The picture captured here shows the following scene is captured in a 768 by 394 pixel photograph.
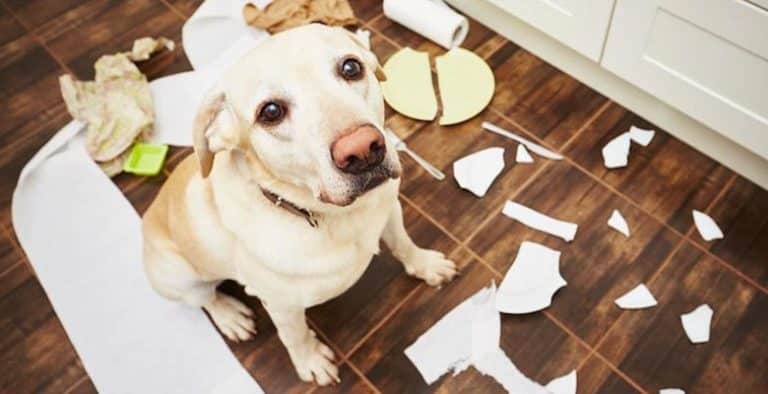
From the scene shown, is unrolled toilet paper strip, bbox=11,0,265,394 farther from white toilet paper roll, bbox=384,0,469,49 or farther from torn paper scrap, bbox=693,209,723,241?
torn paper scrap, bbox=693,209,723,241

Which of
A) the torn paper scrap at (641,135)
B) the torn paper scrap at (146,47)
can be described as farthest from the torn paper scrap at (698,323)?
the torn paper scrap at (146,47)

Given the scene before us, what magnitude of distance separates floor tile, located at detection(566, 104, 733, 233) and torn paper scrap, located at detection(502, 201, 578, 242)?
25 cm

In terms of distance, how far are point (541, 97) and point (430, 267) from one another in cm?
88

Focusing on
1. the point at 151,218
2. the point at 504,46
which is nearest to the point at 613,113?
the point at 504,46

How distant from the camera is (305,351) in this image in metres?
1.77

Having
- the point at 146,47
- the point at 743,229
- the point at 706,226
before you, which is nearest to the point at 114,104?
the point at 146,47

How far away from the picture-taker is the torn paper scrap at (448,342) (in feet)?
5.98

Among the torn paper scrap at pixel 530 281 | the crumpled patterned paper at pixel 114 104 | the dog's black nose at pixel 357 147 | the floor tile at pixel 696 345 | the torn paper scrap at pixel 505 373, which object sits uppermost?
the dog's black nose at pixel 357 147

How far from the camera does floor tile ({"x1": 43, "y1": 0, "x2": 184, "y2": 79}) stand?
8.82 ft

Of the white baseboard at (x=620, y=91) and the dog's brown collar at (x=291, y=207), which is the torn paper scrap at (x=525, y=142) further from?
the dog's brown collar at (x=291, y=207)

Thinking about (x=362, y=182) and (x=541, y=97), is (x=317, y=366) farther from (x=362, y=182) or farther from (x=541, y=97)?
(x=541, y=97)

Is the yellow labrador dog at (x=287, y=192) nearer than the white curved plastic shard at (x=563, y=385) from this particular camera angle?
Yes

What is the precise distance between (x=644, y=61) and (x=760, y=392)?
105 cm

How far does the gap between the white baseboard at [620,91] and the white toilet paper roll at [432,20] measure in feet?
0.43
